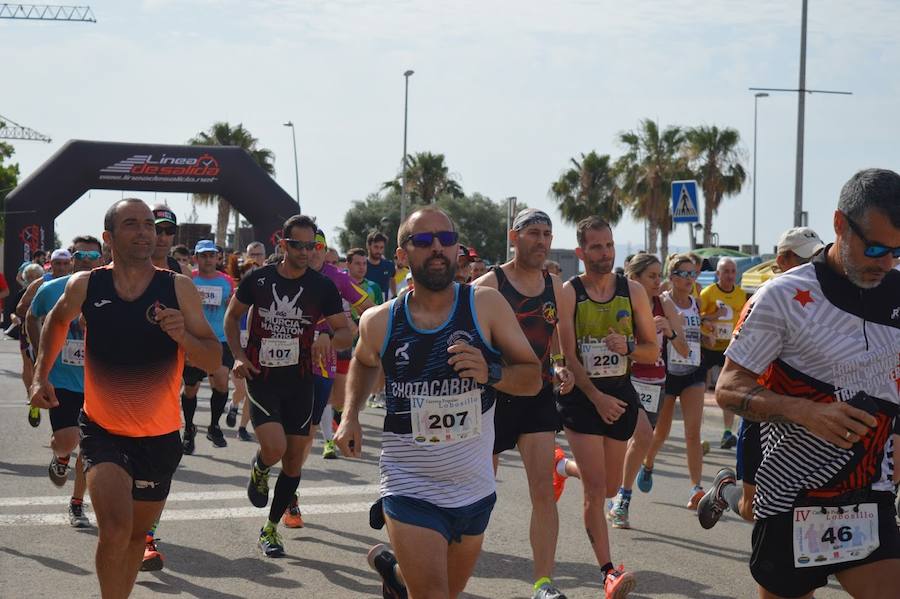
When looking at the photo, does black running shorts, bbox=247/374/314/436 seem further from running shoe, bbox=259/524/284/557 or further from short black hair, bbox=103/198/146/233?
short black hair, bbox=103/198/146/233

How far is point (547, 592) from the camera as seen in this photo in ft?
18.8

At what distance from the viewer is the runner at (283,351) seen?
290 inches

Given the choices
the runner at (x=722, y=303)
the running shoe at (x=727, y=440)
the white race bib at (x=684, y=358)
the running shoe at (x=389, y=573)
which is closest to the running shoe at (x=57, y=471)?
the running shoe at (x=389, y=573)

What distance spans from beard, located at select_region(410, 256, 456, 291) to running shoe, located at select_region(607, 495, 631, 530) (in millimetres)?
4343

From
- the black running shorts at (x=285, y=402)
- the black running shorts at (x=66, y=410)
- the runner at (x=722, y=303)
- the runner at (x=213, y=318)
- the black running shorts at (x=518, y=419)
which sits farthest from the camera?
the runner at (x=722, y=303)

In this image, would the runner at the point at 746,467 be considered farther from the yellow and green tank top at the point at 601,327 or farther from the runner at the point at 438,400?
the runner at the point at 438,400

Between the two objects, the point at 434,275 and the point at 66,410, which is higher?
the point at 434,275

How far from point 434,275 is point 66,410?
4.41m

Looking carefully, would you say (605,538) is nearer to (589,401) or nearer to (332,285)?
(589,401)

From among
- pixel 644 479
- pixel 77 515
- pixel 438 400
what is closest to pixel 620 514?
pixel 644 479

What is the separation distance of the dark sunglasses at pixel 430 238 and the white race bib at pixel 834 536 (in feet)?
5.62

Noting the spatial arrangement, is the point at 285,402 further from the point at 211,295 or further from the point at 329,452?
the point at 211,295

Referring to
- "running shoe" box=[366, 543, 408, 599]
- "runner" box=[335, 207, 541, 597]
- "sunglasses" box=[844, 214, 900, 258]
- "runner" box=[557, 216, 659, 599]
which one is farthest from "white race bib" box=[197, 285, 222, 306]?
"sunglasses" box=[844, 214, 900, 258]

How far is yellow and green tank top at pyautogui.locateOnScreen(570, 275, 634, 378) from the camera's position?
23.0ft
